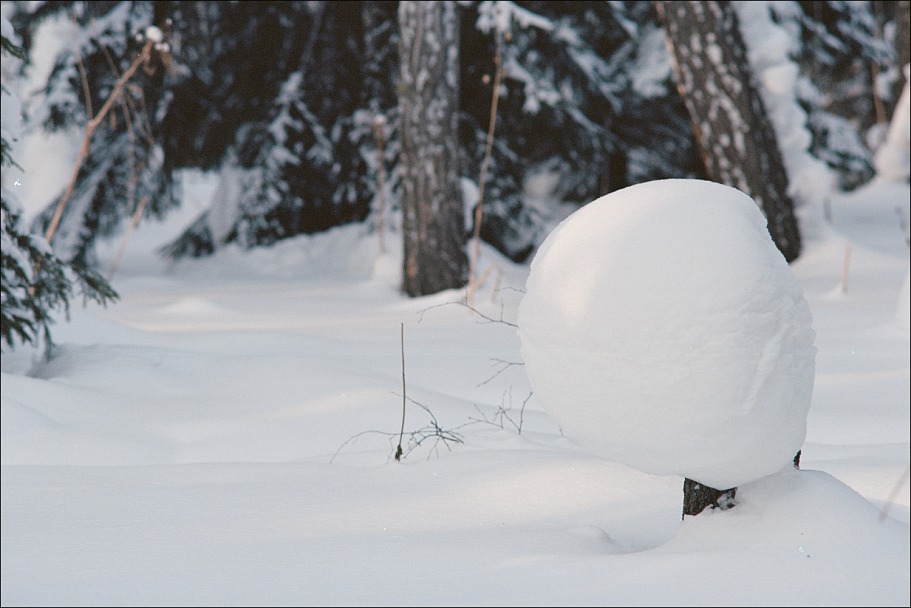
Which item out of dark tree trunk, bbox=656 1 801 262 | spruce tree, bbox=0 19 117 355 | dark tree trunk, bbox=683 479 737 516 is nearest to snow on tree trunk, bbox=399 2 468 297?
dark tree trunk, bbox=656 1 801 262

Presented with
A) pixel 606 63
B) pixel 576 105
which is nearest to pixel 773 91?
pixel 576 105

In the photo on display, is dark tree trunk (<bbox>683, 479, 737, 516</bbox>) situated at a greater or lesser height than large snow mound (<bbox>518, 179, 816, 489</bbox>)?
lesser

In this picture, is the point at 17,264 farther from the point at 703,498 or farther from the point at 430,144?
the point at 430,144

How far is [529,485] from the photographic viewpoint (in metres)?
2.27

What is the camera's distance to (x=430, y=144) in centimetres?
664

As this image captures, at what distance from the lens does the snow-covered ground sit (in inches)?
60.9

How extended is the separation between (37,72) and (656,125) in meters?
5.62

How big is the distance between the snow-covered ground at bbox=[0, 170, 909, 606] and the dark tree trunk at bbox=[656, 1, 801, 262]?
61.7 inches

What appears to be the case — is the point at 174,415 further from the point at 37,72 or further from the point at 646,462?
the point at 37,72

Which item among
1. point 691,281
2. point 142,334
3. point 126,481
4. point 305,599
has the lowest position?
point 142,334

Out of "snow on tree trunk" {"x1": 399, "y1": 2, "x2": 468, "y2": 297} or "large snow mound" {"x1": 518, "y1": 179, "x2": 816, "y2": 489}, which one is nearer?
"large snow mound" {"x1": 518, "y1": 179, "x2": 816, "y2": 489}

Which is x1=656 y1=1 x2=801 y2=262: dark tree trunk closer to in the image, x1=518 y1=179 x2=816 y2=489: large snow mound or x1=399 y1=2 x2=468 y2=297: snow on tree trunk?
x1=399 y1=2 x2=468 y2=297: snow on tree trunk

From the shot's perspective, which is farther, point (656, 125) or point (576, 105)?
point (656, 125)

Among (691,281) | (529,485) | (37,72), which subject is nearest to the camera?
(691,281)
